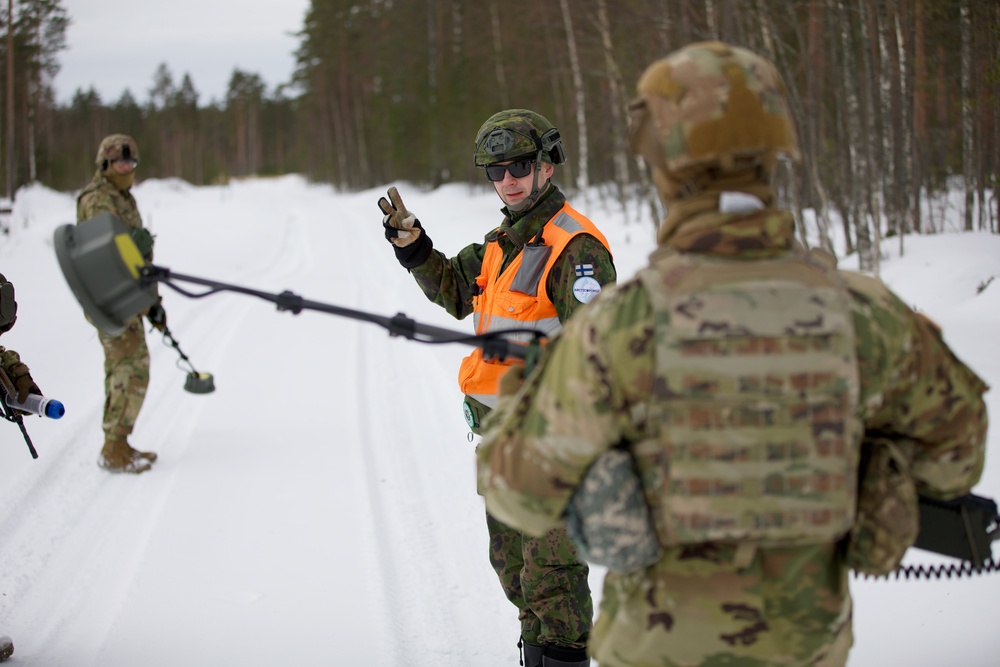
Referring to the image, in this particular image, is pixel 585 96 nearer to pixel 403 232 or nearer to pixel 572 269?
pixel 403 232

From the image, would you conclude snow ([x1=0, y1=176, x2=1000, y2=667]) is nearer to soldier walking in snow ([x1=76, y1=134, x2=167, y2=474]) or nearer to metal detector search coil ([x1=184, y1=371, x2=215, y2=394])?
soldier walking in snow ([x1=76, y1=134, x2=167, y2=474])

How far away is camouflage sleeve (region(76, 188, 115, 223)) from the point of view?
5199 millimetres

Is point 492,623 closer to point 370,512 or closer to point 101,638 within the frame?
point 370,512

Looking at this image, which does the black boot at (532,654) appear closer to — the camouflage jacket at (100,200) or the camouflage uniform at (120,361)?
the camouflage uniform at (120,361)

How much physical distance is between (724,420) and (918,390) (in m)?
0.43

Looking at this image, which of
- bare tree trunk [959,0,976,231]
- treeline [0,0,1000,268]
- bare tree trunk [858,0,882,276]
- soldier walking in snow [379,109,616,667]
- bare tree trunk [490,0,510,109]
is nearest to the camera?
soldier walking in snow [379,109,616,667]

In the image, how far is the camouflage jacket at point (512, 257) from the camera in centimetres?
271

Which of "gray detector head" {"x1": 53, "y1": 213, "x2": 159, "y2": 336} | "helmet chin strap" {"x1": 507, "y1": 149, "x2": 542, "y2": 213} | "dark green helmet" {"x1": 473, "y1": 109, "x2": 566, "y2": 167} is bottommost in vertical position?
"gray detector head" {"x1": 53, "y1": 213, "x2": 159, "y2": 336}

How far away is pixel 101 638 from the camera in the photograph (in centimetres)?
352

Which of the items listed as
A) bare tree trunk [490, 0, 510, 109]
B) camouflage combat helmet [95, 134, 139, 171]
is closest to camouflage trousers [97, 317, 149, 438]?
camouflage combat helmet [95, 134, 139, 171]

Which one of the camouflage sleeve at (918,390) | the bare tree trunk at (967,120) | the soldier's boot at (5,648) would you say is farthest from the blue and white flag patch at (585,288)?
the bare tree trunk at (967,120)

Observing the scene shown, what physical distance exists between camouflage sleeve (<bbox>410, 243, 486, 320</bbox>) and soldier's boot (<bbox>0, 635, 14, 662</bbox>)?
7.70 feet

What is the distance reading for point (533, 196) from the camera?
9.69 ft

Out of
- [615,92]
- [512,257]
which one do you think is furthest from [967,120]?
[512,257]
